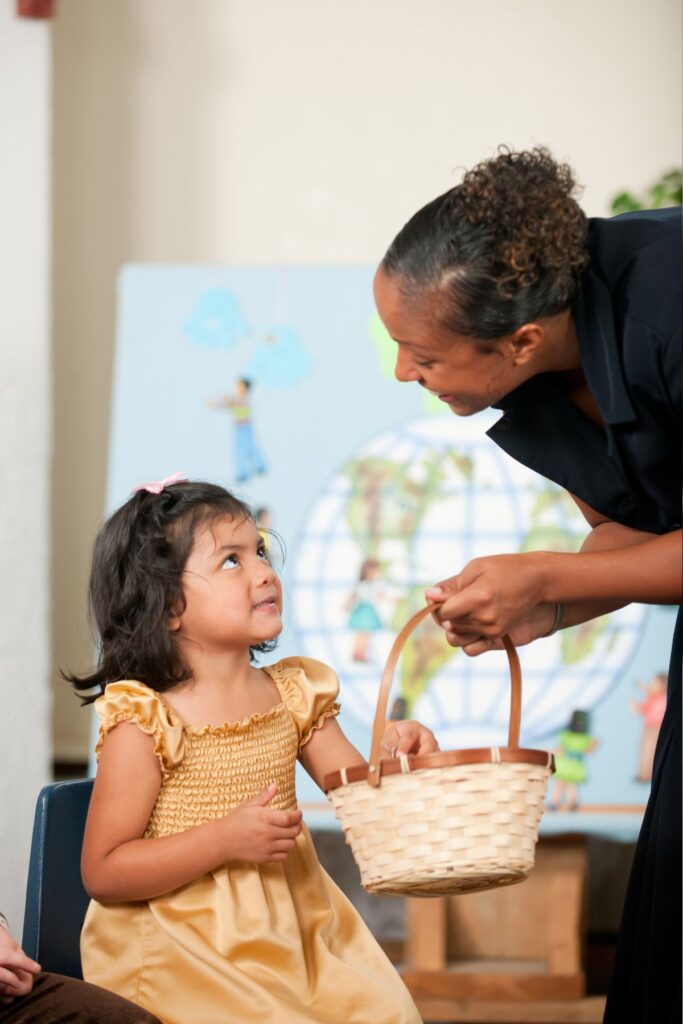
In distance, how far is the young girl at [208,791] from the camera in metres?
1.42

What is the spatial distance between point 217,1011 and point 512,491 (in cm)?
170

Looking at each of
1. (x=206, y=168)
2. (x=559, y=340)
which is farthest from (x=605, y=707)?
(x=206, y=168)

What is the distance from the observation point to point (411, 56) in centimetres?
338

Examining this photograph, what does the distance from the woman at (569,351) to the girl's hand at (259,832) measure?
0.30 meters

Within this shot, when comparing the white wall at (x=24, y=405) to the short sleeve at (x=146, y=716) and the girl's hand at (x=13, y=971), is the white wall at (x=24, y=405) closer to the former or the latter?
the short sleeve at (x=146, y=716)

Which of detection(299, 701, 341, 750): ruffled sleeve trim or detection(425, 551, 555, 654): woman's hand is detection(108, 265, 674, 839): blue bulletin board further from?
detection(425, 551, 555, 654): woman's hand

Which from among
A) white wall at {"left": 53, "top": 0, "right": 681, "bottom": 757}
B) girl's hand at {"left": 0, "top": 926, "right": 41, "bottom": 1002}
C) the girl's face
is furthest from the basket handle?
white wall at {"left": 53, "top": 0, "right": 681, "bottom": 757}

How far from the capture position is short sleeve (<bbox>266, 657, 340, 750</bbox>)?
1665mm

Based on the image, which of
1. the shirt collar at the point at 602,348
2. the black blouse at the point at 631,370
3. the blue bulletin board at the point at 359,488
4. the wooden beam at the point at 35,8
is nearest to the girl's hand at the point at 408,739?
the black blouse at the point at 631,370

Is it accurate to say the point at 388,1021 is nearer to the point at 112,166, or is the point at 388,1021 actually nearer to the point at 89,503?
the point at 89,503

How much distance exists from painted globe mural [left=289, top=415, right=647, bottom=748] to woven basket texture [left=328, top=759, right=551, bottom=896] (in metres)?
1.46

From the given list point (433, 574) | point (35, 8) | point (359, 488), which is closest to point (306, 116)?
point (35, 8)

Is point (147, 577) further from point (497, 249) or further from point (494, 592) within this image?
point (497, 249)

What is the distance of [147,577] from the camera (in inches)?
62.6
